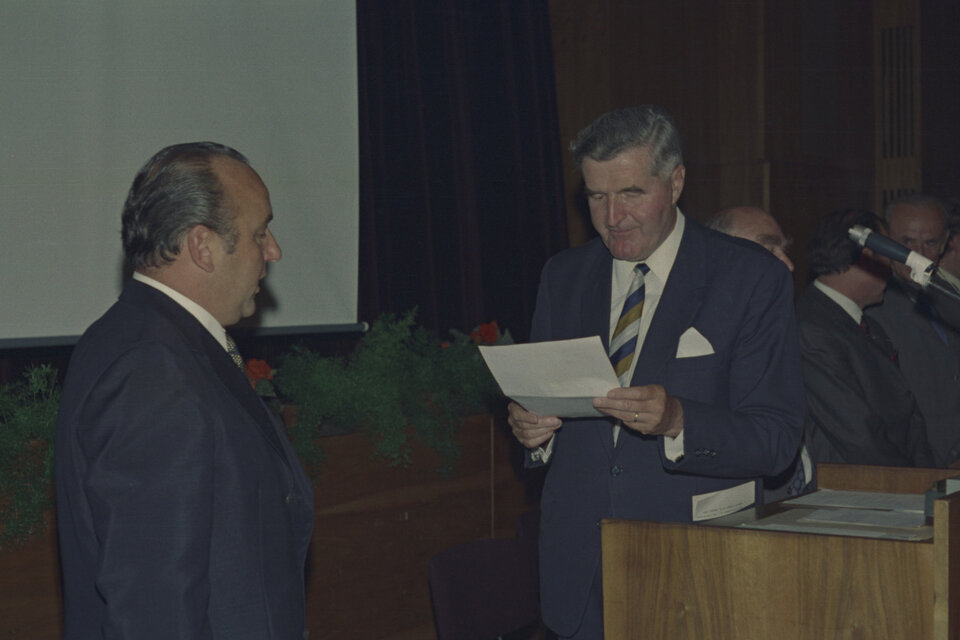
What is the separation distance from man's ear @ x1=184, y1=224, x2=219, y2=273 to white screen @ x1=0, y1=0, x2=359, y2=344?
98.4 inches

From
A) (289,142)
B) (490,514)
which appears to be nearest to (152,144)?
(289,142)

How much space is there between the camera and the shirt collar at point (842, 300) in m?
3.55

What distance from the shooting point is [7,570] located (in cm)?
296

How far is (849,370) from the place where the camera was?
3.33m

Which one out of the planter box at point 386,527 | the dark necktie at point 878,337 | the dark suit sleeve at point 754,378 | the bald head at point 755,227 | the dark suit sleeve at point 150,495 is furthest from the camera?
the planter box at point 386,527

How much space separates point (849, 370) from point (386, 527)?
1.85m

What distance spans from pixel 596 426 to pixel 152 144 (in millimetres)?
2702

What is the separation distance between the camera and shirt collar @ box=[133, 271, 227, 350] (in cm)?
177

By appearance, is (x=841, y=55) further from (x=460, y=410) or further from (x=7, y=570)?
(x=7, y=570)

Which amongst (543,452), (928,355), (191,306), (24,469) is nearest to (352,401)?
(24,469)

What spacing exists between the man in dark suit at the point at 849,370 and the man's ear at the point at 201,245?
2168mm

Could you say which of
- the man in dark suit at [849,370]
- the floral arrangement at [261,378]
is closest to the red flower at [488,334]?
the floral arrangement at [261,378]

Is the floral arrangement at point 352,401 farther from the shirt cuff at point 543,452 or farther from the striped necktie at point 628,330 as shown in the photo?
the striped necktie at point 628,330

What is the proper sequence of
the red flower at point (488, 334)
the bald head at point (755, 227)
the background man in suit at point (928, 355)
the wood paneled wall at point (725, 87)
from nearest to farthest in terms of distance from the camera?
the bald head at point (755, 227) → the background man in suit at point (928, 355) → the red flower at point (488, 334) → the wood paneled wall at point (725, 87)
